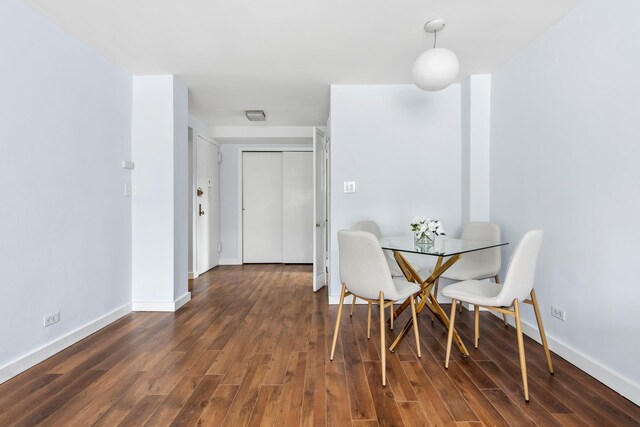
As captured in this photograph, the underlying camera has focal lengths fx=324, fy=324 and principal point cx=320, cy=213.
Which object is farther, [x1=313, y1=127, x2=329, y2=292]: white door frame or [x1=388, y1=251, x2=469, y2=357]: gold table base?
[x1=313, y1=127, x2=329, y2=292]: white door frame

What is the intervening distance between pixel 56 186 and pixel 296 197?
3894 millimetres

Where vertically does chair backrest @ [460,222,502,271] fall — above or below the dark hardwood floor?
above

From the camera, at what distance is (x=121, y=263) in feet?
9.98

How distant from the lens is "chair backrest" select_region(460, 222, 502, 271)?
2770 mm

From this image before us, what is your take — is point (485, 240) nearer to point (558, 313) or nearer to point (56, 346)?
point (558, 313)

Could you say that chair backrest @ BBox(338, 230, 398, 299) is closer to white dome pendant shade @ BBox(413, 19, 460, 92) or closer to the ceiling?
white dome pendant shade @ BBox(413, 19, 460, 92)

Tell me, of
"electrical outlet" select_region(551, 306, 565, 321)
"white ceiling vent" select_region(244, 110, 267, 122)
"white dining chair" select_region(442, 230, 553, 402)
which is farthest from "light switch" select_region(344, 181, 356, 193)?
"electrical outlet" select_region(551, 306, 565, 321)

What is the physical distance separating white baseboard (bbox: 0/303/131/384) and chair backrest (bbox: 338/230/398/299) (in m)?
2.10

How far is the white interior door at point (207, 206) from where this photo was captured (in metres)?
4.95

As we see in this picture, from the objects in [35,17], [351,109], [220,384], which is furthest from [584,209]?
[35,17]

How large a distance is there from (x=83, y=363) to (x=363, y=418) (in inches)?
73.6

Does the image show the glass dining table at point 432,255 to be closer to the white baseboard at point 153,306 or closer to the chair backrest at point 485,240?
the chair backrest at point 485,240

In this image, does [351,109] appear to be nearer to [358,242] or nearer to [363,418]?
[358,242]

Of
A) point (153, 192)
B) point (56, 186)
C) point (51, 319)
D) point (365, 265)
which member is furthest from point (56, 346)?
point (365, 265)
